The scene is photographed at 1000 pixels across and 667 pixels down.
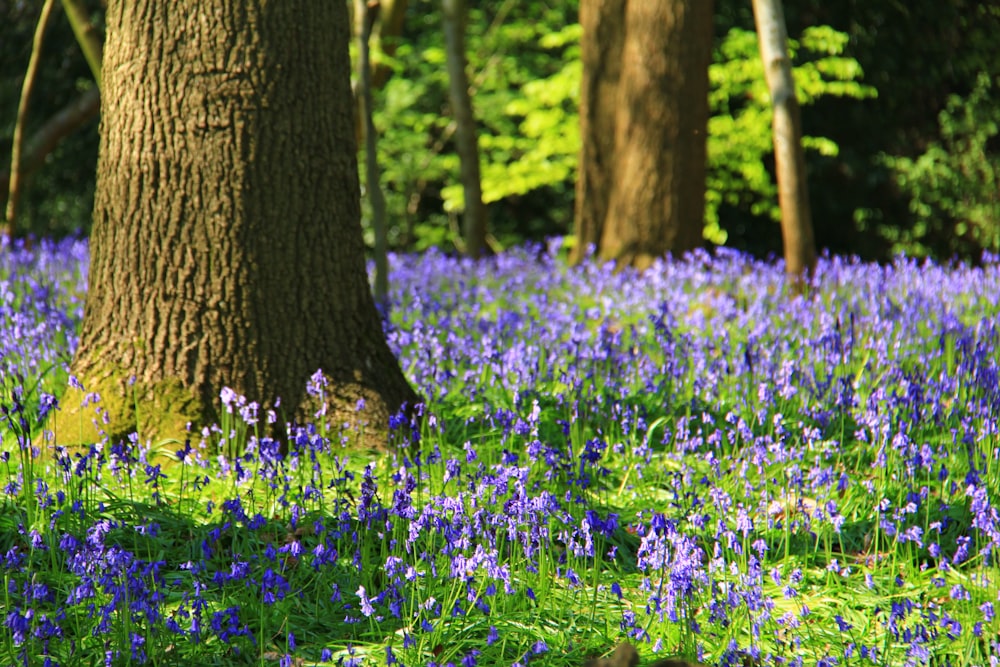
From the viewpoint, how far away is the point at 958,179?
459 inches

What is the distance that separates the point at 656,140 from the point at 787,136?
130 cm

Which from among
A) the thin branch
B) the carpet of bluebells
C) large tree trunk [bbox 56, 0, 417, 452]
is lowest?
the carpet of bluebells

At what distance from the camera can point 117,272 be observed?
3801 millimetres

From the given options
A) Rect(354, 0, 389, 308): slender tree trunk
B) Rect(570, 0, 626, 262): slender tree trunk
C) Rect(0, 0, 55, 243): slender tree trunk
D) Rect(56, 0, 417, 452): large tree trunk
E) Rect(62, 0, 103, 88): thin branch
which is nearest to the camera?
Rect(56, 0, 417, 452): large tree trunk

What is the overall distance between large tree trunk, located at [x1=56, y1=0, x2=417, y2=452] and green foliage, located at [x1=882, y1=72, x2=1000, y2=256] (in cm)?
986

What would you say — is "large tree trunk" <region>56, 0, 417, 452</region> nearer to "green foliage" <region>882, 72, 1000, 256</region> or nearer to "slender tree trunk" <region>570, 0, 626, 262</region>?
"slender tree trunk" <region>570, 0, 626, 262</region>

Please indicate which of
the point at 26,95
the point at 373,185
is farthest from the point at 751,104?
the point at 26,95

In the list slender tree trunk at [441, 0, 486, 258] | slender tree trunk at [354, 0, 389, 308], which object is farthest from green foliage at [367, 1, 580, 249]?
slender tree trunk at [354, 0, 389, 308]

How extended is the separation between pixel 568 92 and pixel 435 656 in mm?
9268

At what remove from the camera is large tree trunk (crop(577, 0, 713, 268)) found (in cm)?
784

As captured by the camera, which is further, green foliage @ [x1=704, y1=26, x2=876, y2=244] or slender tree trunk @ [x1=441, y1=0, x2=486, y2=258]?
green foliage @ [x1=704, y1=26, x2=876, y2=244]

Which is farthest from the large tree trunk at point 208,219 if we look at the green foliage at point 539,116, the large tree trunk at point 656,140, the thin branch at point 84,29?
the green foliage at point 539,116

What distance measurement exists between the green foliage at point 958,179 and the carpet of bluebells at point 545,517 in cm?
705

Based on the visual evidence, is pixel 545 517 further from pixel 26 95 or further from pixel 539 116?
pixel 539 116
